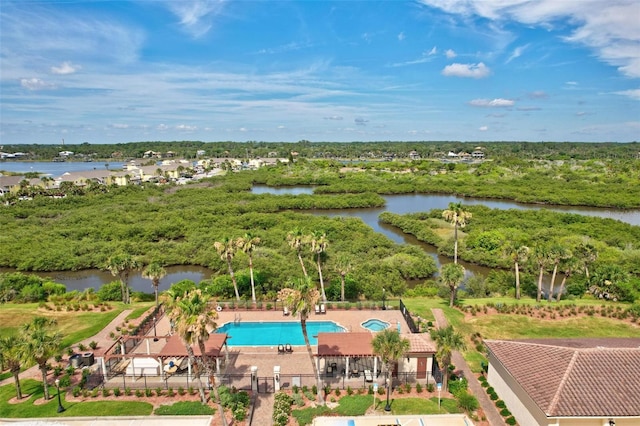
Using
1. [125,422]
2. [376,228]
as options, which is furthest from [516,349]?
[376,228]

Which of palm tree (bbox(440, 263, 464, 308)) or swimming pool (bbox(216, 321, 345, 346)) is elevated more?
palm tree (bbox(440, 263, 464, 308))

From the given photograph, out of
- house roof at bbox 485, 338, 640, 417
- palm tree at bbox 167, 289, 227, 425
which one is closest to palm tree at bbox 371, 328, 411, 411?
house roof at bbox 485, 338, 640, 417

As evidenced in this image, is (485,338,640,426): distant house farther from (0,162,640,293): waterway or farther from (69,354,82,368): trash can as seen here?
(0,162,640,293): waterway

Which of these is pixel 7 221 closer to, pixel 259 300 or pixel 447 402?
pixel 259 300

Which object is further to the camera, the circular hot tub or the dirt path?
the circular hot tub

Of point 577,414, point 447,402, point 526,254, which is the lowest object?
point 447,402

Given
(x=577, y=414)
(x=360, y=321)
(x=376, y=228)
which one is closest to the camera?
(x=577, y=414)

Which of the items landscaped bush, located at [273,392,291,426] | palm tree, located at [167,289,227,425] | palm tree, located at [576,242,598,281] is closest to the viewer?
palm tree, located at [167,289,227,425]
